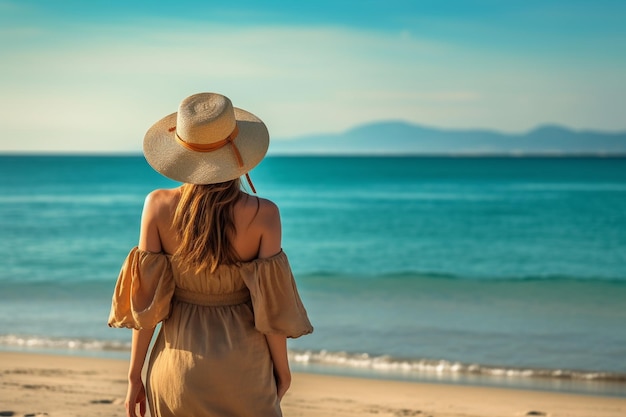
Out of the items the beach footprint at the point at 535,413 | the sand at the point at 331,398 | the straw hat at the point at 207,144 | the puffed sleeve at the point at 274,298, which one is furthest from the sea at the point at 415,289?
the straw hat at the point at 207,144

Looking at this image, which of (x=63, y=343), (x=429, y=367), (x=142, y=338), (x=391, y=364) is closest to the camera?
(x=142, y=338)

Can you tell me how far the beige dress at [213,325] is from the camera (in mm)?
2809

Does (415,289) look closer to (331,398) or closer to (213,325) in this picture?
(331,398)

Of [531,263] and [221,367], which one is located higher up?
[531,263]

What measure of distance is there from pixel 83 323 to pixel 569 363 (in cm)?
530

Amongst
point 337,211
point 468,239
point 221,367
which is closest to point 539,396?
point 221,367

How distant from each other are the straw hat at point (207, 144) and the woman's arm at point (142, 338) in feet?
0.42

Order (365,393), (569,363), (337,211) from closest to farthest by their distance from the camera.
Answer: (365,393)
(569,363)
(337,211)

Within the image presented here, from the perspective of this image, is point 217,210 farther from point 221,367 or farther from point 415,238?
point 415,238

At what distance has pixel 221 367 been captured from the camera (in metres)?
2.80

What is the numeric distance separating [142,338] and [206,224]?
499 millimetres

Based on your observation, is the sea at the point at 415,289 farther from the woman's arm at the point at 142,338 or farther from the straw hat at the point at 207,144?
the straw hat at the point at 207,144

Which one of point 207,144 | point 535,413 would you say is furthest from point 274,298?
point 535,413

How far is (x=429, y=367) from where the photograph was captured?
8.20m
